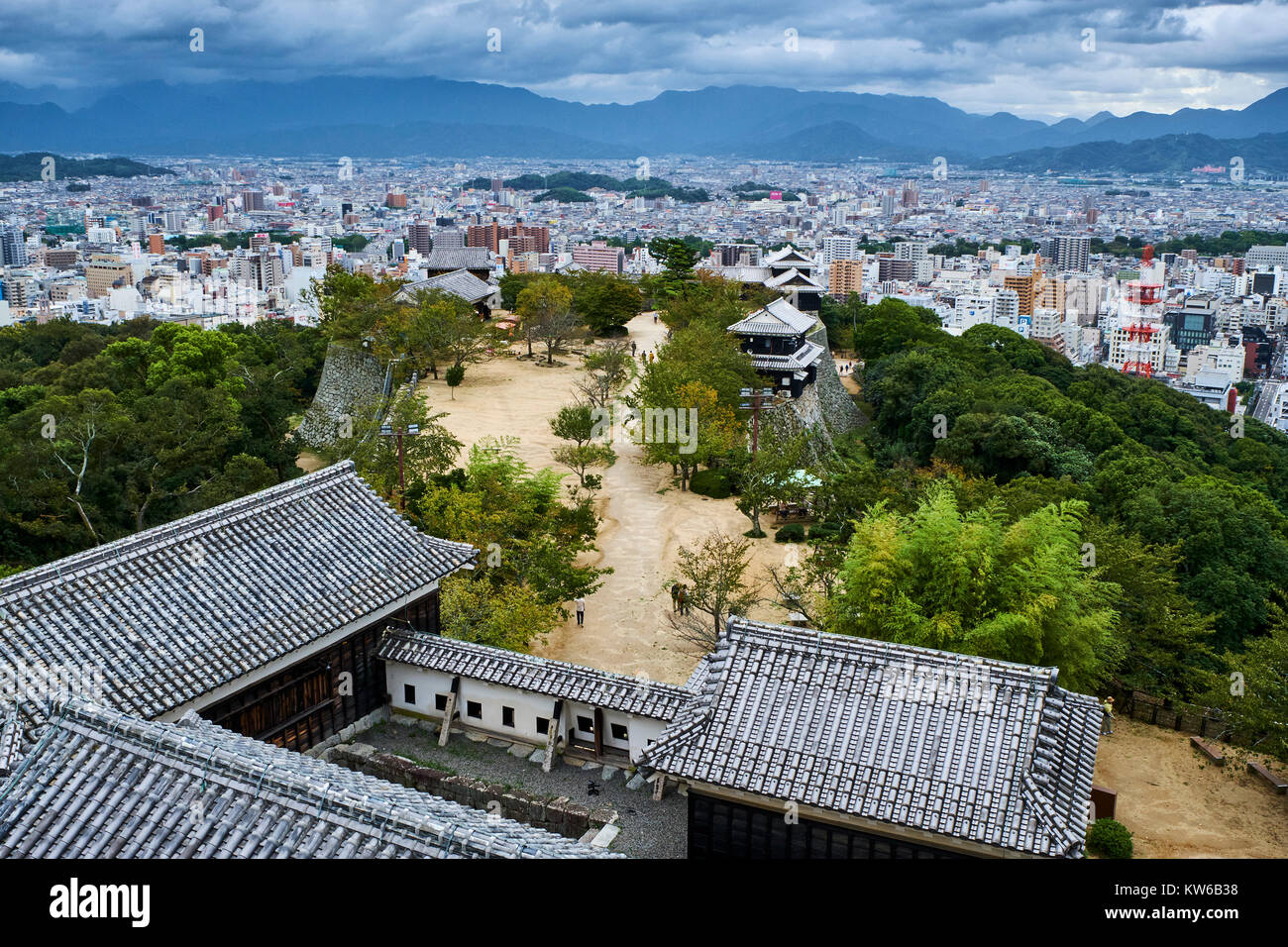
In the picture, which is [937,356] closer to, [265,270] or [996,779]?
Answer: [996,779]

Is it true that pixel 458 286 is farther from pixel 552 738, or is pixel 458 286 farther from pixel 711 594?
pixel 552 738

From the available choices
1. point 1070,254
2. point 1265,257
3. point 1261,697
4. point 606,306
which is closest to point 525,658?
→ point 1261,697

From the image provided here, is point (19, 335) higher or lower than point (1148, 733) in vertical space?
higher

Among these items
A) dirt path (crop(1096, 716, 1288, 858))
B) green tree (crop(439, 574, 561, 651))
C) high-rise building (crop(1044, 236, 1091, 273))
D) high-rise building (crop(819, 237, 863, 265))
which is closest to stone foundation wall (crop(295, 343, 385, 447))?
green tree (crop(439, 574, 561, 651))

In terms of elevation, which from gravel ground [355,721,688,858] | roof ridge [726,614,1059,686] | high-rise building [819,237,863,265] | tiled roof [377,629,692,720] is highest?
high-rise building [819,237,863,265]

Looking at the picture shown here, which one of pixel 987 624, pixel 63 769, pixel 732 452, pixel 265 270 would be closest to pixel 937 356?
pixel 732 452

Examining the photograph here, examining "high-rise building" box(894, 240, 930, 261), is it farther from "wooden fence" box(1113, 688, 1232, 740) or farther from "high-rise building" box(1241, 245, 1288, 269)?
"wooden fence" box(1113, 688, 1232, 740)

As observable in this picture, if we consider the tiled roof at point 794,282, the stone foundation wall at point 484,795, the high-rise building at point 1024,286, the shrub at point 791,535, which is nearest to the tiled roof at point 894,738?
the stone foundation wall at point 484,795
